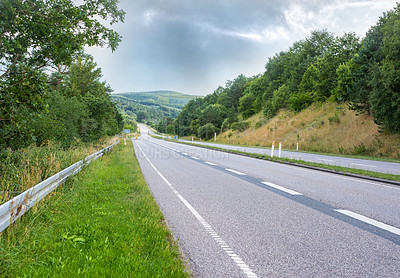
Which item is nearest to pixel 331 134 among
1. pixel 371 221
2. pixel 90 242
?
pixel 371 221

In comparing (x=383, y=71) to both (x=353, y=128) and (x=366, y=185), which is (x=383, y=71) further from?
(x=366, y=185)

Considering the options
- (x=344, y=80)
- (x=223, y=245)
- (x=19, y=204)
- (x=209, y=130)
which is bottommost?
(x=223, y=245)

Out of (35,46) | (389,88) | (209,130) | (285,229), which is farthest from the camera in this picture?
(209,130)

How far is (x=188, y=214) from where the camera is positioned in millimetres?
5371

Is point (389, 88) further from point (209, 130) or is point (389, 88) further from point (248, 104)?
point (209, 130)

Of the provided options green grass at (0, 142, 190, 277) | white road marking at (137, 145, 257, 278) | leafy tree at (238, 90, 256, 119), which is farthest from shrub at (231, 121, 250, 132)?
green grass at (0, 142, 190, 277)

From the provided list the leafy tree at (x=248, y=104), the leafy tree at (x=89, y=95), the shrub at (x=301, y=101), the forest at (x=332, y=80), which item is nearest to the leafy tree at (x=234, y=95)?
the forest at (x=332, y=80)

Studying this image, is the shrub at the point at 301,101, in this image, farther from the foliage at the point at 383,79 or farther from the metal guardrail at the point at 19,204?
the metal guardrail at the point at 19,204

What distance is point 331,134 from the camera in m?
30.3

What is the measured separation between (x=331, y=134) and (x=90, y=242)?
103 ft

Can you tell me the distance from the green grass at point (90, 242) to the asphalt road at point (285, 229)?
1.23 ft

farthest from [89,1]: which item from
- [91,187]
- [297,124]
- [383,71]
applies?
[297,124]

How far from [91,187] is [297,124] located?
38.6 m

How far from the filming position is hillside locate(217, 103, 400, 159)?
2319 cm
